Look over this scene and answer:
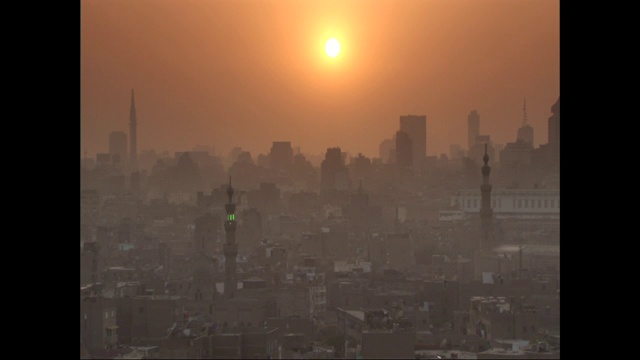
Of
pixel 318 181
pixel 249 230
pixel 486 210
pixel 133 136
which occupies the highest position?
pixel 133 136

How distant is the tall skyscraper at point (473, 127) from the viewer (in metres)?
8.45

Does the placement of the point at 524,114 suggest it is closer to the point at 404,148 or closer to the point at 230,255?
the point at 404,148

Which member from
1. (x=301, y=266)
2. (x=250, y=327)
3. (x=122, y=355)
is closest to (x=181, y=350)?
(x=122, y=355)

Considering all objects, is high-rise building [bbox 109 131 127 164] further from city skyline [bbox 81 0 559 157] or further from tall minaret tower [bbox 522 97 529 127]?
tall minaret tower [bbox 522 97 529 127]

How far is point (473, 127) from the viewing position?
28.0ft

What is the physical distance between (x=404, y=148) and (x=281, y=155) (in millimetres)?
1273

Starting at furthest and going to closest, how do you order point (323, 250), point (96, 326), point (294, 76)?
point (323, 250)
point (294, 76)
point (96, 326)

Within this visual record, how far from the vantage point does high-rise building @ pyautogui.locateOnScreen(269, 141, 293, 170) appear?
328 inches

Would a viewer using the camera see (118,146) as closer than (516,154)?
Yes

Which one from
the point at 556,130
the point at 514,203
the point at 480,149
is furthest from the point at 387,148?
the point at 556,130

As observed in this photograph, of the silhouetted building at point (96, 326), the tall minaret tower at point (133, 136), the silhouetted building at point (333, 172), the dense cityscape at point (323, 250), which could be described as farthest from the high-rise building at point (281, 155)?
the silhouetted building at point (96, 326)

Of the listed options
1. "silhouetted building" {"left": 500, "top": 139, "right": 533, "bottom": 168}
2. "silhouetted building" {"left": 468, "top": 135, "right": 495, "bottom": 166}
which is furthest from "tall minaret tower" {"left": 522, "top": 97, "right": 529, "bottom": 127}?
"silhouetted building" {"left": 468, "top": 135, "right": 495, "bottom": 166}
